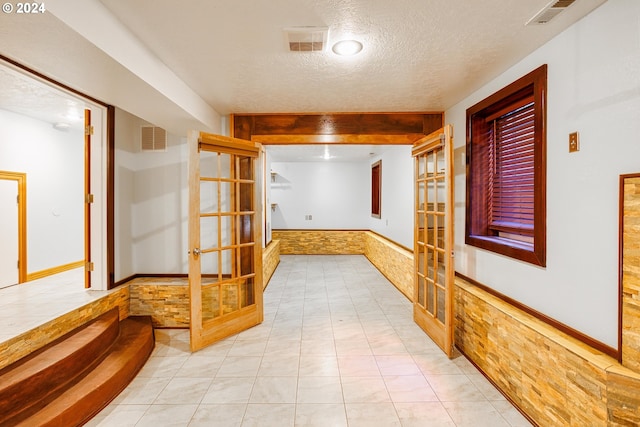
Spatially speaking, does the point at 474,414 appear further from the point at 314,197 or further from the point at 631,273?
the point at 314,197

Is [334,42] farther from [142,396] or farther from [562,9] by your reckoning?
[142,396]

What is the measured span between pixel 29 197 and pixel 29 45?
3.24 m

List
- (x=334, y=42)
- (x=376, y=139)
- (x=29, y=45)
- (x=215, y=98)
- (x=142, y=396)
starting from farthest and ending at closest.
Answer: (x=376, y=139) → (x=215, y=98) → (x=142, y=396) → (x=334, y=42) → (x=29, y=45)

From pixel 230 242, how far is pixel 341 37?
2.47 m

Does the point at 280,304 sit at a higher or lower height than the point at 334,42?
lower

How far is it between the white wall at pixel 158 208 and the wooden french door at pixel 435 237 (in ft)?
8.95

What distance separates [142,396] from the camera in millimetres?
2145

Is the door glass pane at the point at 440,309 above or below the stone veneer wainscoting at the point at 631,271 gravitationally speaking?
below

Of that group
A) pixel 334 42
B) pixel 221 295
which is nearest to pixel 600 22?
pixel 334 42

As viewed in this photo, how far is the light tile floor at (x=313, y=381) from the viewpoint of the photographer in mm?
1919

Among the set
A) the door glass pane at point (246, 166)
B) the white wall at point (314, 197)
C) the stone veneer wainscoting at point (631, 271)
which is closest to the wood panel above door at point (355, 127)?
the door glass pane at point (246, 166)

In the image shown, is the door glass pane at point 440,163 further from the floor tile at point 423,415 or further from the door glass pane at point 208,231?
the door glass pane at point 208,231

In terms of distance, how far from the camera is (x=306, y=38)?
186cm

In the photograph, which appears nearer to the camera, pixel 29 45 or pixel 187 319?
pixel 29 45
